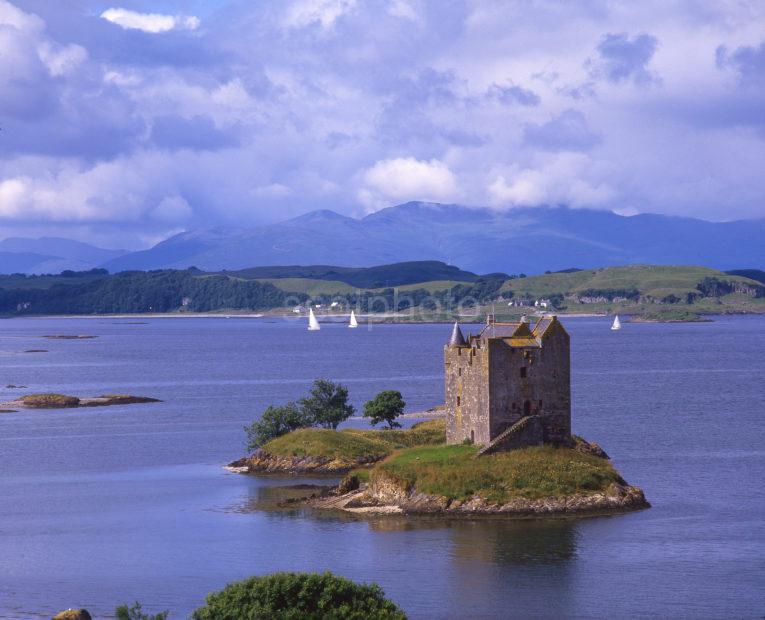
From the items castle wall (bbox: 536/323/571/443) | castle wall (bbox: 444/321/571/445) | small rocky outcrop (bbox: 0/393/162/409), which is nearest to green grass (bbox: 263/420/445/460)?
castle wall (bbox: 444/321/571/445)

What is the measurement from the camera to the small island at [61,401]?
138 meters

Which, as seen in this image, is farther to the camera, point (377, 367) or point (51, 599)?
point (377, 367)

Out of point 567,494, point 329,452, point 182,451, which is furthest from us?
point 182,451

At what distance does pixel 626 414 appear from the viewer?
117688 millimetres

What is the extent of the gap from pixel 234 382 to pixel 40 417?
40.9 m

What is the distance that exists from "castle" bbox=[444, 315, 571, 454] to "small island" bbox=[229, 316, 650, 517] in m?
0.06

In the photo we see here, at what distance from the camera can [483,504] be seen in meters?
68.1

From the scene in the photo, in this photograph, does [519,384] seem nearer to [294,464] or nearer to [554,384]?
[554,384]

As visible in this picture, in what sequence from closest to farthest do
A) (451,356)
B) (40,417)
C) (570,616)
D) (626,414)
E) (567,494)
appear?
(570,616), (567,494), (451,356), (626,414), (40,417)

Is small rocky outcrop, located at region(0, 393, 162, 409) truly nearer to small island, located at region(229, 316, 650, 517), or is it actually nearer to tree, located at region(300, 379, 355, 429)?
tree, located at region(300, 379, 355, 429)

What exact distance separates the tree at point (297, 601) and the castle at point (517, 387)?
1209 inches

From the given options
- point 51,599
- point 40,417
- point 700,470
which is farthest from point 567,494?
point 40,417

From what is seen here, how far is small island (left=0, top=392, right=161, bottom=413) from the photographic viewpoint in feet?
453

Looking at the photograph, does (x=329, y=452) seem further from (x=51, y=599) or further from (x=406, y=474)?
(x=51, y=599)
